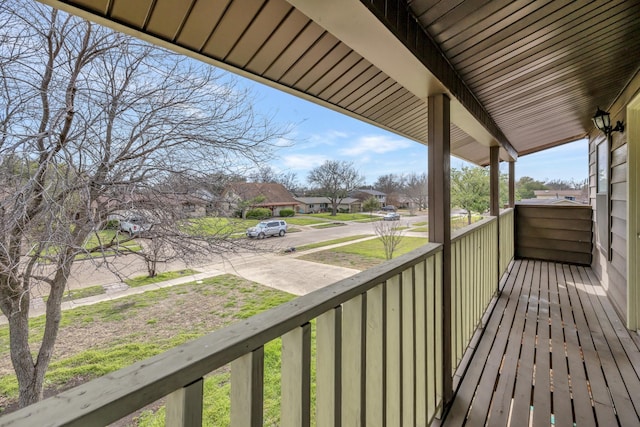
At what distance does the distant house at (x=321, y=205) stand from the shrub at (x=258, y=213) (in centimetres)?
171

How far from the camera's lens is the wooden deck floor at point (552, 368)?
1.61 m

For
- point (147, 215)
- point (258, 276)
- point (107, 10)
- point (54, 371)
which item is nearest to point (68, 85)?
point (147, 215)

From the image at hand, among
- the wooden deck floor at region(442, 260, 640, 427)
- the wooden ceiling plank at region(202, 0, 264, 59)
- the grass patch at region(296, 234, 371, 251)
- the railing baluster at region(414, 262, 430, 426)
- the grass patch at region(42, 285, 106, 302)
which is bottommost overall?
the grass patch at region(296, 234, 371, 251)

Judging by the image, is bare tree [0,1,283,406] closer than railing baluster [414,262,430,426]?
No

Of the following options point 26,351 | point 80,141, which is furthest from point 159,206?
point 26,351

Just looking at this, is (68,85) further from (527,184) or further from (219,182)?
(527,184)

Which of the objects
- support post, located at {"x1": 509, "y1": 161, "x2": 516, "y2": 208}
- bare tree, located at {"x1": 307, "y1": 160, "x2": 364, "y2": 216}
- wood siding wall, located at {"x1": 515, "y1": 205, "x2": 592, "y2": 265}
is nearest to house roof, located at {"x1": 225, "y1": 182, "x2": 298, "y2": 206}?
bare tree, located at {"x1": 307, "y1": 160, "x2": 364, "y2": 216}

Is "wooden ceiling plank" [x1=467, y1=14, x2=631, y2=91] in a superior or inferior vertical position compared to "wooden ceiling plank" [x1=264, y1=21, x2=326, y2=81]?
superior

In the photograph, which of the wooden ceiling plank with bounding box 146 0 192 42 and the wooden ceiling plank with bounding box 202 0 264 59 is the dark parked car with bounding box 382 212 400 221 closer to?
the wooden ceiling plank with bounding box 202 0 264 59

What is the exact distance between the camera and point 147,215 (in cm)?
349

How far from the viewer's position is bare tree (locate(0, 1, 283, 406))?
2660 millimetres

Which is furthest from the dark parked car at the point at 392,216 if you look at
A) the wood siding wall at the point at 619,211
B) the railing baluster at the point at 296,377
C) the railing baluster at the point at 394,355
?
the railing baluster at the point at 296,377

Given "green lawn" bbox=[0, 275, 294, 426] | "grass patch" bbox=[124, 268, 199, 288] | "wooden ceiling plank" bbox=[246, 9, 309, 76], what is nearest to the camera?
"wooden ceiling plank" bbox=[246, 9, 309, 76]

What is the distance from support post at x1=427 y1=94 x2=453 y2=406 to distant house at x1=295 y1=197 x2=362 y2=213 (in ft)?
15.7
